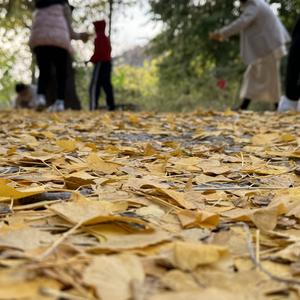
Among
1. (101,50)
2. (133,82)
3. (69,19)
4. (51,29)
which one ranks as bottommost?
(133,82)

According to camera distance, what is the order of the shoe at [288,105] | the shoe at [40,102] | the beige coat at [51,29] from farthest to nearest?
the shoe at [40,102] → the beige coat at [51,29] → the shoe at [288,105]

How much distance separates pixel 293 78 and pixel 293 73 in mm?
49

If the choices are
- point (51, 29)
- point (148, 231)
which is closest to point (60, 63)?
point (51, 29)

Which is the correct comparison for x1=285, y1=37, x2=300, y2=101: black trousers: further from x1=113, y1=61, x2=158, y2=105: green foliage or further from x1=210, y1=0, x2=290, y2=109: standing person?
x1=113, y1=61, x2=158, y2=105: green foliage

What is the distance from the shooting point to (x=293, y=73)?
470cm

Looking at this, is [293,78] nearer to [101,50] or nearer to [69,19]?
[69,19]

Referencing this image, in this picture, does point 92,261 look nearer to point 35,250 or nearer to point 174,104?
point 35,250

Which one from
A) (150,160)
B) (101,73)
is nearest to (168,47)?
(101,73)

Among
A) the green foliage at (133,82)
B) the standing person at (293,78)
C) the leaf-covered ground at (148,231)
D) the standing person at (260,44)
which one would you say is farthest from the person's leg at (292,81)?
the green foliage at (133,82)

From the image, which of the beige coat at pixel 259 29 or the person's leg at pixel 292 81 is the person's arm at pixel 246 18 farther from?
the person's leg at pixel 292 81

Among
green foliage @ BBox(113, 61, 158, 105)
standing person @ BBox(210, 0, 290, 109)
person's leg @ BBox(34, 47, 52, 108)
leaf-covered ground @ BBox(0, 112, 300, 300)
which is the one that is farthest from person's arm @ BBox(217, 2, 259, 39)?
green foliage @ BBox(113, 61, 158, 105)

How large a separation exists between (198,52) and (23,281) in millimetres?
9850

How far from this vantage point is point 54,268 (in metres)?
0.57

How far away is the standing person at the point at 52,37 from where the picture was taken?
5223 mm
